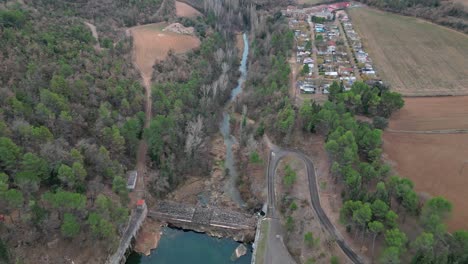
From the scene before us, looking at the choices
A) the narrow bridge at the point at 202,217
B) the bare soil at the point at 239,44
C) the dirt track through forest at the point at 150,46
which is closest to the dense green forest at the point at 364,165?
the narrow bridge at the point at 202,217

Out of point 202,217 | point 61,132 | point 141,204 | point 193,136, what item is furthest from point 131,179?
point 193,136

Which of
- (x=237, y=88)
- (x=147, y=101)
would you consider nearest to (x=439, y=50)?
(x=237, y=88)

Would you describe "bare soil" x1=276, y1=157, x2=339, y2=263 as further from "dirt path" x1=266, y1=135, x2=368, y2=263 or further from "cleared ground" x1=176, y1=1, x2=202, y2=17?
"cleared ground" x1=176, y1=1, x2=202, y2=17

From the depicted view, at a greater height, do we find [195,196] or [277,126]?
[277,126]

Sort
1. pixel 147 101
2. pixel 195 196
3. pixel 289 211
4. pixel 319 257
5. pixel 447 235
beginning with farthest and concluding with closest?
pixel 147 101 → pixel 195 196 → pixel 289 211 → pixel 319 257 → pixel 447 235

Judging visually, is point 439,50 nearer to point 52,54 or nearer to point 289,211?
point 289,211

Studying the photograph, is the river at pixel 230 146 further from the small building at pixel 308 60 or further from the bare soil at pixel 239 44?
the small building at pixel 308 60

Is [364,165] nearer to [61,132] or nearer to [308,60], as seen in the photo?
[308,60]
